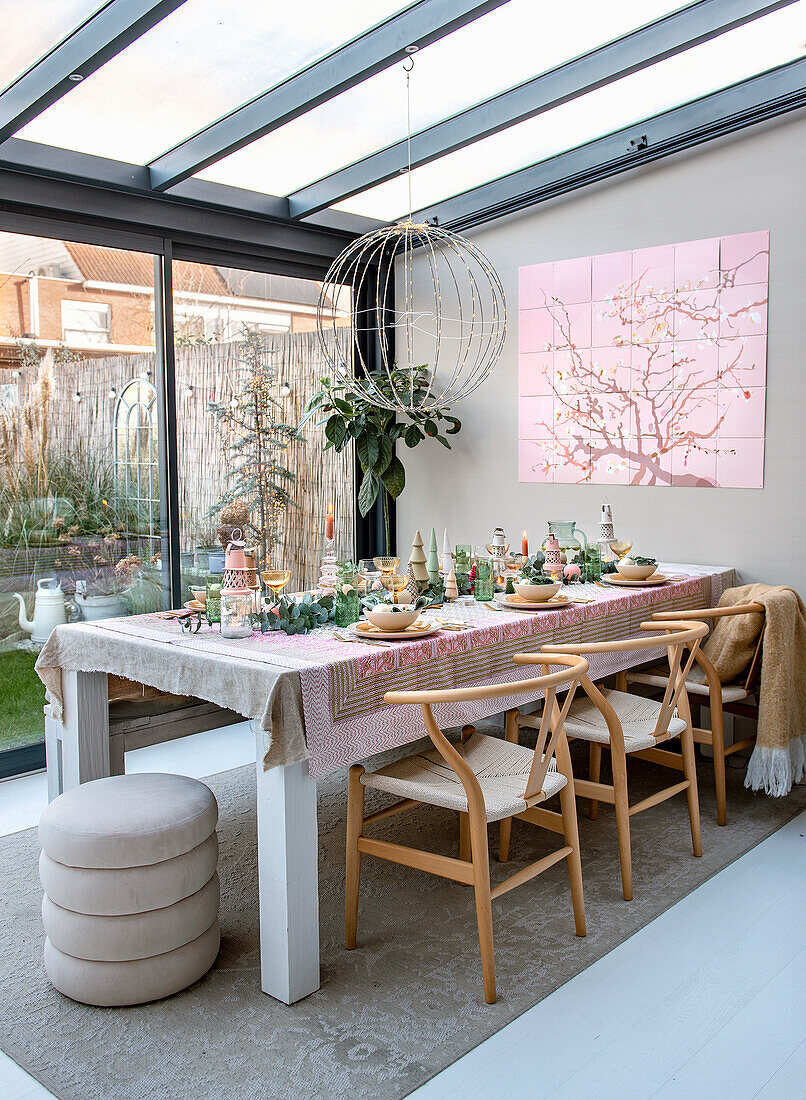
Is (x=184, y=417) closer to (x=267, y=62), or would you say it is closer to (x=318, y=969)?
(x=267, y=62)

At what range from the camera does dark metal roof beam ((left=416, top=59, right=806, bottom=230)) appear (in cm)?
395

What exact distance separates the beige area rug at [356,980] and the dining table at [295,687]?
0.17 meters

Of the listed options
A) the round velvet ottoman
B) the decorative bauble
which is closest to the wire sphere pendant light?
the decorative bauble

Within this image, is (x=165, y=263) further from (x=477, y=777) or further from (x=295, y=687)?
→ (x=477, y=777)

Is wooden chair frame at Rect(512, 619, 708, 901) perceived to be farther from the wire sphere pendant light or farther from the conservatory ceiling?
the wire sphere pendant light

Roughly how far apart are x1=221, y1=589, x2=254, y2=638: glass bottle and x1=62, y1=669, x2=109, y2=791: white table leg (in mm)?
503

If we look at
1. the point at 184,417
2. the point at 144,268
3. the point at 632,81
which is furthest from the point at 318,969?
the point at 632,81

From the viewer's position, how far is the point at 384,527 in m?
5.81

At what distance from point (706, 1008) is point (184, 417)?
348 cm

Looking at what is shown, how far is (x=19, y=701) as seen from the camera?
4.21 metres

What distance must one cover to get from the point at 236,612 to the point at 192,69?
203 centimetres

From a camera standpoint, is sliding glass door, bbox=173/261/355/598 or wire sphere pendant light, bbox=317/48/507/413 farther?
wire sphere pendant light, bbox=317/48/507/413

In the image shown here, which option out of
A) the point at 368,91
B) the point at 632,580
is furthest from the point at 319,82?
the point at 632,580

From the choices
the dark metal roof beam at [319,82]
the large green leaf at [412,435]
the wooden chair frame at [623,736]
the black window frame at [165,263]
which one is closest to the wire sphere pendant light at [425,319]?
the large green leaf at [412,435]
